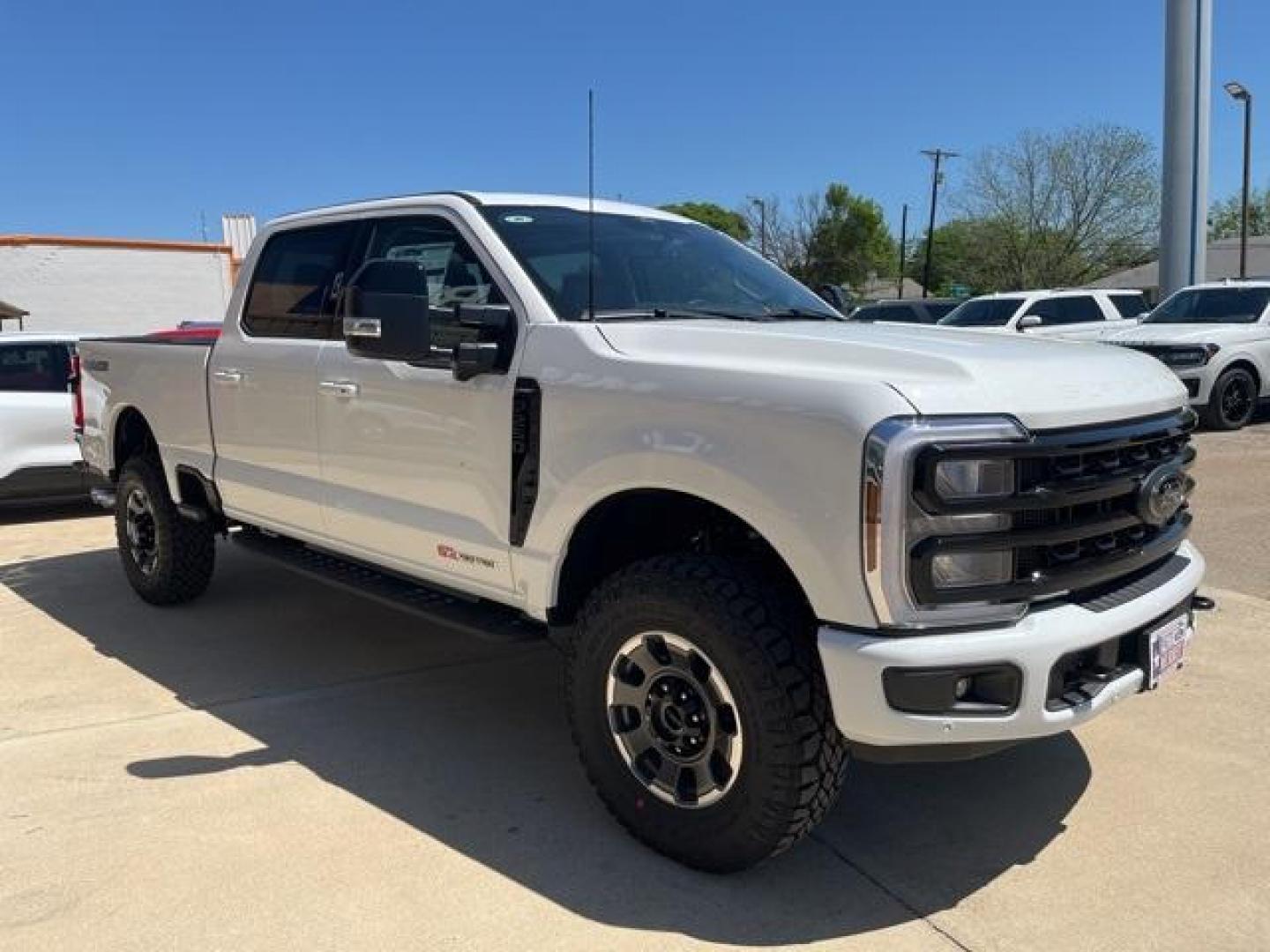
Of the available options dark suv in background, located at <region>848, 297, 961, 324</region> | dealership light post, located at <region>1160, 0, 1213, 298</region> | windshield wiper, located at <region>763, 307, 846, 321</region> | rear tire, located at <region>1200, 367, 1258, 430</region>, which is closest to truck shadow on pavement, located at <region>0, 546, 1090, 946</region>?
windshield wiper, located at <region>763, 307, 846, 321</region>

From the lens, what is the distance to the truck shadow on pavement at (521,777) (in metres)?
3.02

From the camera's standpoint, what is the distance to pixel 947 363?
279 centimetres

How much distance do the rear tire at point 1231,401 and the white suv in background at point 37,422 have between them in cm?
1155

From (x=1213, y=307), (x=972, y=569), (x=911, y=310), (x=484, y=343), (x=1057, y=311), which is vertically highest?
(x=911, y=310)

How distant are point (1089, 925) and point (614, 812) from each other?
1.32 m

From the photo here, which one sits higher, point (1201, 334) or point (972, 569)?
point (1201, 334)

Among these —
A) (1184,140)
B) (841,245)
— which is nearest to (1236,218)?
(841,245)

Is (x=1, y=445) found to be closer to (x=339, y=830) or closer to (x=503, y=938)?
(x=339, y=830)

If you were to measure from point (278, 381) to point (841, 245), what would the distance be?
221ft

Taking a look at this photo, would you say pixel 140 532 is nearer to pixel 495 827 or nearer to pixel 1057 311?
pixel 495 827

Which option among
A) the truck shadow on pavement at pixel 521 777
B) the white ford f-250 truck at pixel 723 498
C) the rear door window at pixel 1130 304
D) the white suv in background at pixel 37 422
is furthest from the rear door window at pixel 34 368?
the rear door window at pixel 1130 304

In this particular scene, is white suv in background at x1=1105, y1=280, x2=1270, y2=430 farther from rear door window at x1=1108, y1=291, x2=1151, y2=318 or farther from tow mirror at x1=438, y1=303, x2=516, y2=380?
tow mirror at x1=438, y1=303, x2=516, y2=380

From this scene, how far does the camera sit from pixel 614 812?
328 cm

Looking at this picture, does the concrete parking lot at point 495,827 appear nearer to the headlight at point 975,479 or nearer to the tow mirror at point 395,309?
the headlight at point 975,479
